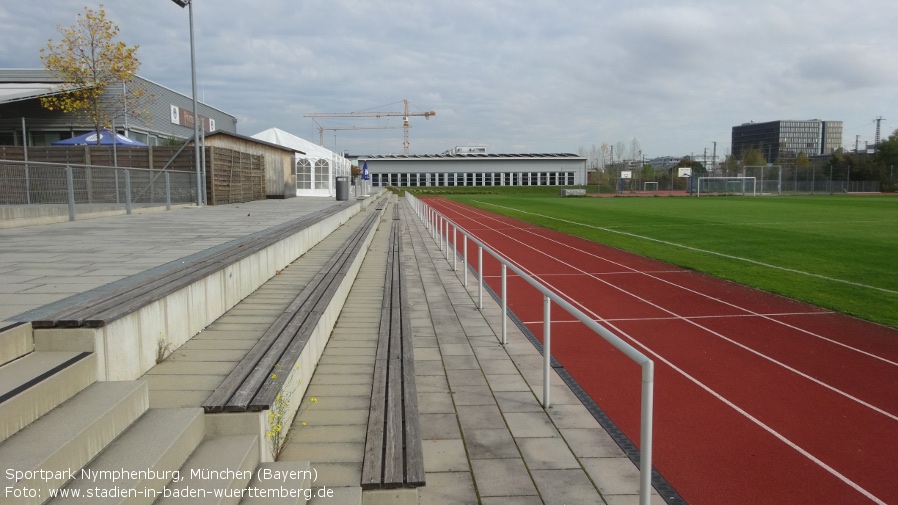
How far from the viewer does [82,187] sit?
14.4m

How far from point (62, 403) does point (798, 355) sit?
6979mm

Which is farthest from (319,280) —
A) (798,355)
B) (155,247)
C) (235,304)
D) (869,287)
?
(869,287)

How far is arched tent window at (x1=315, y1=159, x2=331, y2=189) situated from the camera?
131 ft

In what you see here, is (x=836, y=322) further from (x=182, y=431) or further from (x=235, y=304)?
(x=182, y=431)

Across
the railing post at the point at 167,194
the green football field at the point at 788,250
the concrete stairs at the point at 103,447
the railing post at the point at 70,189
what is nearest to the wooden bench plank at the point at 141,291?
the concrete stairs at the point at 103,447

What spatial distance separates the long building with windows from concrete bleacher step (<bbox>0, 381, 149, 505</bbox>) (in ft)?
306

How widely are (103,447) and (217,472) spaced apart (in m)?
0.52

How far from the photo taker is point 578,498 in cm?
341

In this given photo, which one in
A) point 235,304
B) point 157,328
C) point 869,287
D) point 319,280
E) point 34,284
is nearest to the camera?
point 157,328

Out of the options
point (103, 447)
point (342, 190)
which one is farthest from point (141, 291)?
point (342, 190)

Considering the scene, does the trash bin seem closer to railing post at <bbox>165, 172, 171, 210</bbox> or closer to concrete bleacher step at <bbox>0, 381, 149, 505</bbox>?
railing post at <bbox>165, 172, 171, 210</bbox>

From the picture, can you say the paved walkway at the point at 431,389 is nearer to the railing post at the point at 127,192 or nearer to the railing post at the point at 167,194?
the railing post at the point at 127,192

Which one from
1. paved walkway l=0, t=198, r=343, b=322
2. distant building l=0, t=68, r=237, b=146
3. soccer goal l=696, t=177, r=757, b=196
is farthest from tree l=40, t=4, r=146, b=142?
soccer goal l=696, t=177, r=757, b=196

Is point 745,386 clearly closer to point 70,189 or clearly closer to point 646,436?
point 646,436
